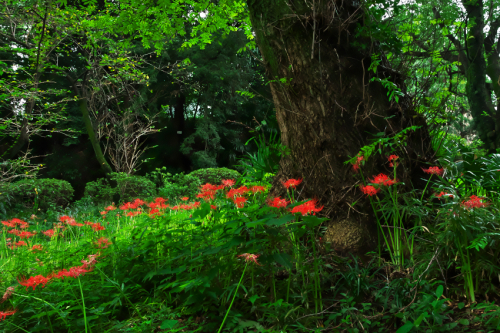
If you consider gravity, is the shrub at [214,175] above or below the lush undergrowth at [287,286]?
below

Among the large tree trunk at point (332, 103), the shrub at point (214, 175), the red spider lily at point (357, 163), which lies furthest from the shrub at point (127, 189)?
the red spider lily at point (357, 163)

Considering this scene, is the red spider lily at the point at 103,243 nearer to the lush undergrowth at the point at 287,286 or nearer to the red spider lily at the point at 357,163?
the lush undergrowth at the point at 287,286

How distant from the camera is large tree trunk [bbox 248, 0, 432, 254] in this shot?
2457mm

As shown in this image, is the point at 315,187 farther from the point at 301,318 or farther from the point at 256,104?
the point at 256,104

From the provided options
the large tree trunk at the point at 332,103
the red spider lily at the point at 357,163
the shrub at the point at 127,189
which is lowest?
the shrub at the point at 127,189

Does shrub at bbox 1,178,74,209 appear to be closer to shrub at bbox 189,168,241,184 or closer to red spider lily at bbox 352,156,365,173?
shrub at bbox 189,168,241,184

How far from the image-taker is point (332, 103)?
2.52m

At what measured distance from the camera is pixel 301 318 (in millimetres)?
1621

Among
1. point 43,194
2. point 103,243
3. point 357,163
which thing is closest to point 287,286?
point 357,163

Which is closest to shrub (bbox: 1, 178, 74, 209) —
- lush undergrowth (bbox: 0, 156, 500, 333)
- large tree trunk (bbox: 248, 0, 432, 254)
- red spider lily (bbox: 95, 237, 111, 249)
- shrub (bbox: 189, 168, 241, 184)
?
shrub (bbox: 189, 168, 241, 184)

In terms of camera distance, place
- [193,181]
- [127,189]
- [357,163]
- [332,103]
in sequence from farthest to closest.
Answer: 1. [193,181]
2. [127,189]
3. [332,103]
4. [357,163]

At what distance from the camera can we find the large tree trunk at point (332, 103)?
246 centimetres

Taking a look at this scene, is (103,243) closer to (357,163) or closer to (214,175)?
(357,163)

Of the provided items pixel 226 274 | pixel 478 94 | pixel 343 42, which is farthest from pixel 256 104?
pixel 226 274
